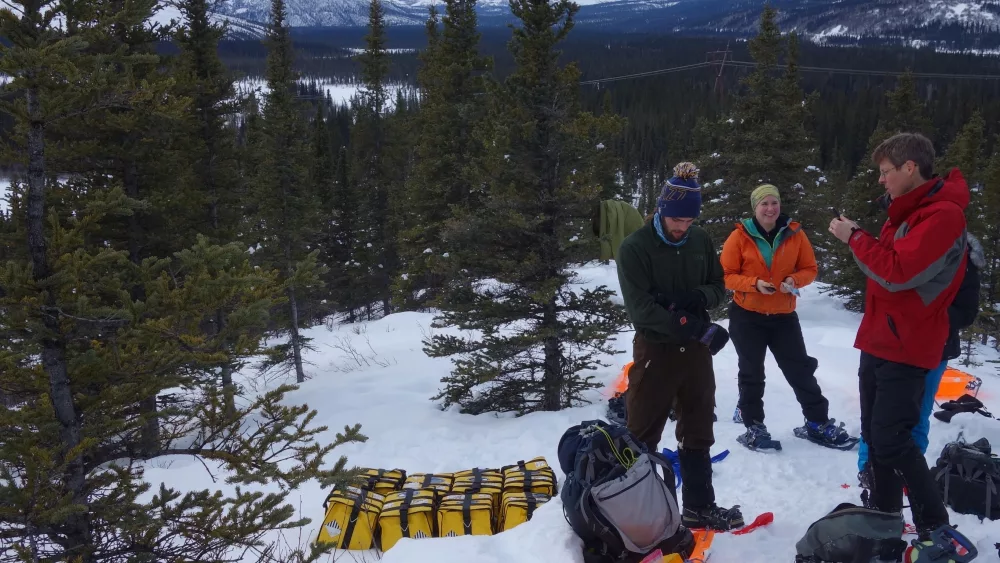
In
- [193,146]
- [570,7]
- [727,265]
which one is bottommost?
[727,265]

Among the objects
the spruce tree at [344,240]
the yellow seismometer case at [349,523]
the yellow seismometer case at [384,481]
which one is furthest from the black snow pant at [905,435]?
the spruce tree at [344,240]

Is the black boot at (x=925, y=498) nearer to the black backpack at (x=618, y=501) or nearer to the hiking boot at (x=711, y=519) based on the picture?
the hiking boot at (x=711, y=519)

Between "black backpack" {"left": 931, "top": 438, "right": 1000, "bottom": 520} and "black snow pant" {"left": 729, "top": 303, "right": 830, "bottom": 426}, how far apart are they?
1220mm

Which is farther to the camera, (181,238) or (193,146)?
(193,146)

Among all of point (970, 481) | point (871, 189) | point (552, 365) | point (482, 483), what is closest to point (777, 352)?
point (970, 481)

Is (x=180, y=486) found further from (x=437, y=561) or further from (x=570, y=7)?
(x=570, y=7)

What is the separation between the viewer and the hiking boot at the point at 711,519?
13.2 feet

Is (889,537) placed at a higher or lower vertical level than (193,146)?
lower

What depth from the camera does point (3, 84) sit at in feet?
10.5

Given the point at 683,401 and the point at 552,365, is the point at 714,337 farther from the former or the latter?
the point at 552,365

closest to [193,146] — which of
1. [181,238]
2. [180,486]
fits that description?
[181,238]

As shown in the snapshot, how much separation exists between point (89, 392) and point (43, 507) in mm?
802

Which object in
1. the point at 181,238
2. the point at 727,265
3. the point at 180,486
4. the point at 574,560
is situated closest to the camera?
the point at 574,560

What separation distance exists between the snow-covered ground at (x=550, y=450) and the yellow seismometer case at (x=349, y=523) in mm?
126
